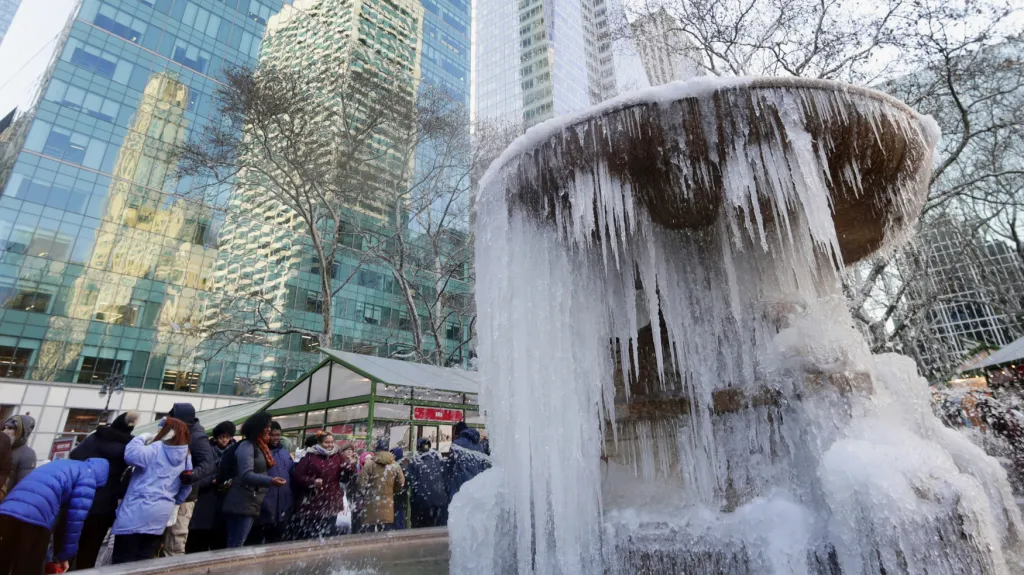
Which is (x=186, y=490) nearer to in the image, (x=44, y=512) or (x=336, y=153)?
(x=44, y=512)

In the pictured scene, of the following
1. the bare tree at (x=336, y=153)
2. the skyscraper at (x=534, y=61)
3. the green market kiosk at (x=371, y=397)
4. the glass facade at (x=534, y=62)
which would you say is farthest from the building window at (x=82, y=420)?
the glass facade at (x=534, y=62)

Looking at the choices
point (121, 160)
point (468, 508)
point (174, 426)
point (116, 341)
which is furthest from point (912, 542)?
point (121, 160)

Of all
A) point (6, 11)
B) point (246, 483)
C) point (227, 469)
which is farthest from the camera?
point (6, 11)

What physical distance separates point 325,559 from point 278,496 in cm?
163

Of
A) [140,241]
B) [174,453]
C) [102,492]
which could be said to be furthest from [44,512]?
[140,241]

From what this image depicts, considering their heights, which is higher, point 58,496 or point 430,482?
point 58,496

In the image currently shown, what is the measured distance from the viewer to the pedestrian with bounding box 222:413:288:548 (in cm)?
452

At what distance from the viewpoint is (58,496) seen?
312 centimetres

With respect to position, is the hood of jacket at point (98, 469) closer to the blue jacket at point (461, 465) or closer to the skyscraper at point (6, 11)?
the blue jacket at point (461, 465)

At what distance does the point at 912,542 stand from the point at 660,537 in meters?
1.10

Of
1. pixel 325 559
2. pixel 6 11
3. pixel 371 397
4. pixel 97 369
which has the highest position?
pixel 6 11

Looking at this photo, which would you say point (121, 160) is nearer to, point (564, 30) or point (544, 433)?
point (544, 433)

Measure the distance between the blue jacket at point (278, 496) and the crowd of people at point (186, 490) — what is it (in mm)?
11

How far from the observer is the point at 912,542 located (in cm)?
210
